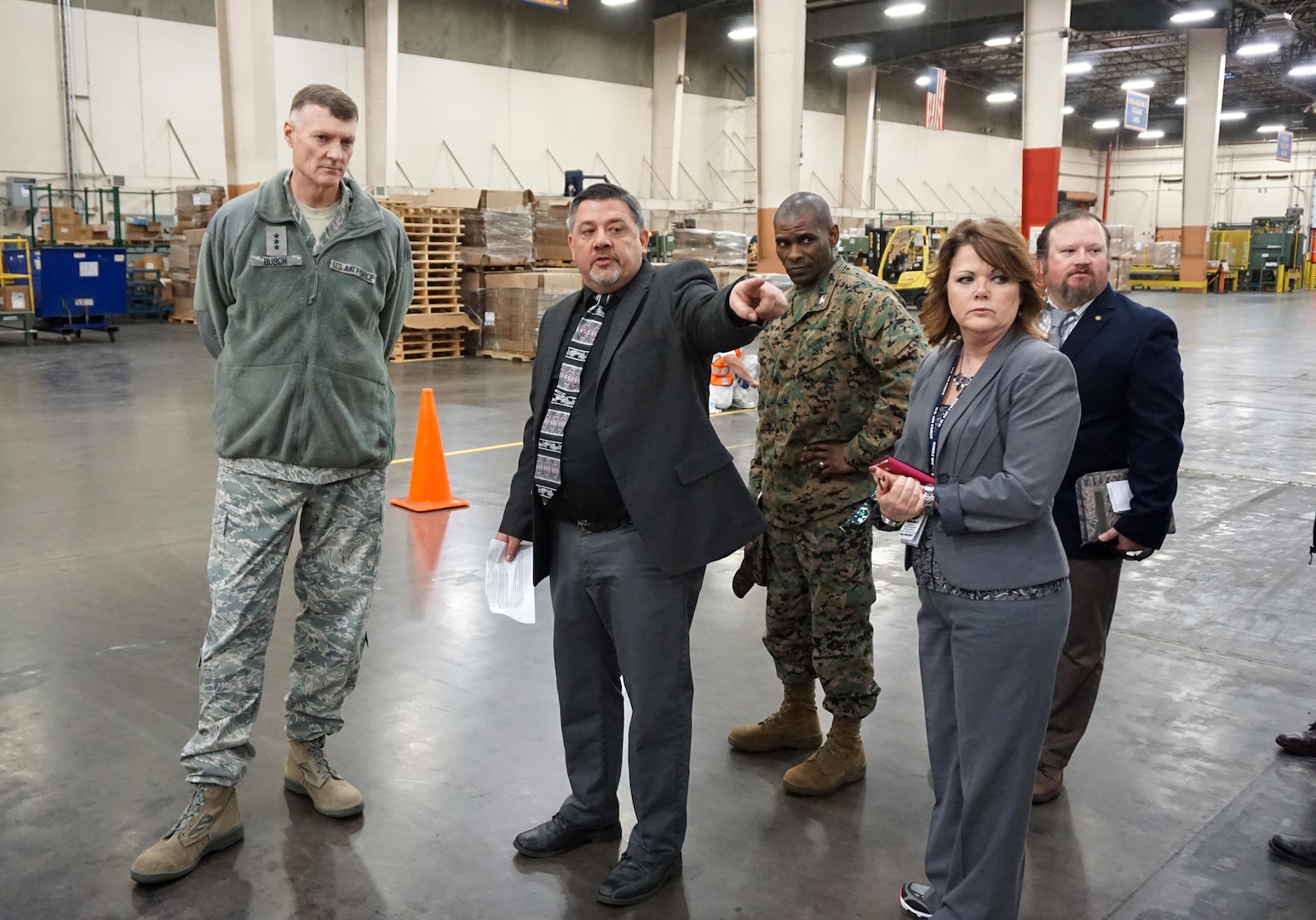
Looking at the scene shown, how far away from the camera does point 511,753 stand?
408 cm

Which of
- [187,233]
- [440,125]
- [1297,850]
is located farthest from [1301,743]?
[440,125]

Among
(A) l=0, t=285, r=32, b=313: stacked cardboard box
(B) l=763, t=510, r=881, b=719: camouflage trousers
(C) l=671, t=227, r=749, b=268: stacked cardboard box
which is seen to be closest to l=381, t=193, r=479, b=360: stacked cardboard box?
(A) l=0, t=285, r=32, b=313: stacked cardboard box

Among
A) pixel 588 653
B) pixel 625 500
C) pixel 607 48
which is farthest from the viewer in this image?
pixel 607 48

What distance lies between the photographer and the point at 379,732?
4.25 m

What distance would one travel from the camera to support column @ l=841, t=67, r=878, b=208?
36.7 m

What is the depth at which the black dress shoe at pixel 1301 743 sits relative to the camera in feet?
13.5

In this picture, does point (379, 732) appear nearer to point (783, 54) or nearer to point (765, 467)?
point (765, 467)

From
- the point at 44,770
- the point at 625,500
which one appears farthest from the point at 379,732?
the point at 625,500

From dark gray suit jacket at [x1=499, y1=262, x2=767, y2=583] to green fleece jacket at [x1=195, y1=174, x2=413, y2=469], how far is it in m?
0.85

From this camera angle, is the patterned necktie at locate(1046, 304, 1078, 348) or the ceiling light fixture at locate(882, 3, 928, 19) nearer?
the patterned necktie at locate(1046, 304, 1078, 348)

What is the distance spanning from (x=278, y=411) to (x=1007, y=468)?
2.06m

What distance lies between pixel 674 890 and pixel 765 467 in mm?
1395

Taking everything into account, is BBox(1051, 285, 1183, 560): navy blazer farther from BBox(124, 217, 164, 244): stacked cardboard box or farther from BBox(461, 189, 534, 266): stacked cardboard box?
BBox(124, 217, 164, 244): stacked cardboard box

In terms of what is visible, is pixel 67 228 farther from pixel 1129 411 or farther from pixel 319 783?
pixel 1129 411
